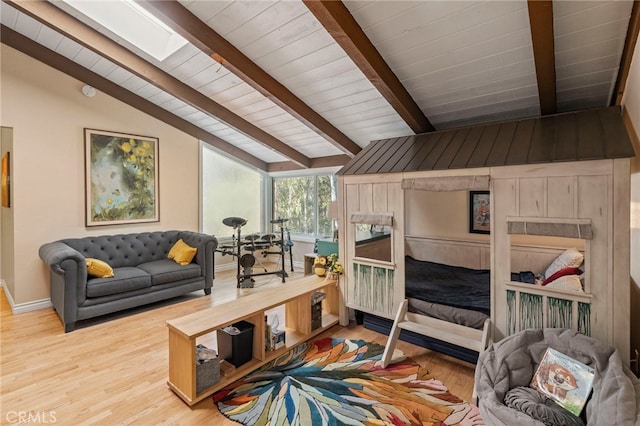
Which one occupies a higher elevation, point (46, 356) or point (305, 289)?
point (305, 289)

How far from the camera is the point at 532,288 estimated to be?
7.64ft

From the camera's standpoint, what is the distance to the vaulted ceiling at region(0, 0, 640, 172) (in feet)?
7.07

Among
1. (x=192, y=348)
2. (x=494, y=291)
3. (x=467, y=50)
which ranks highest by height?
(x=467, y=50)

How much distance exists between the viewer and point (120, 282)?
3.63 meters

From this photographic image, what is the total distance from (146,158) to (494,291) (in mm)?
4907

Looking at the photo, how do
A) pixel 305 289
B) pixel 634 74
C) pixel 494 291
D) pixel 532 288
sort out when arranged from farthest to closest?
pixel 305 289 < pixel 494 291 < pixel 532 288 < pixel 634 74

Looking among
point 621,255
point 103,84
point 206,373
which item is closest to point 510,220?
point 621,255

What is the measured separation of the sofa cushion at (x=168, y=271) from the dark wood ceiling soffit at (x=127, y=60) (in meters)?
2.11

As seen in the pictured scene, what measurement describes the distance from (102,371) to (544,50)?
416 cm

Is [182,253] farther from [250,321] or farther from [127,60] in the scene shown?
[127,60]

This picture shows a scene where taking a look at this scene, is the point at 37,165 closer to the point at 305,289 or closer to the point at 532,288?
the point at 305,289

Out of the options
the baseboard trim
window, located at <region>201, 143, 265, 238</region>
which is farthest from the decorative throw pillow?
the baseboard trim

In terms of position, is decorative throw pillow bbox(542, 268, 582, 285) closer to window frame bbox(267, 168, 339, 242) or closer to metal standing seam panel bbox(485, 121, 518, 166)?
metal standing seam panel bbox(485, 121, 518, 166)

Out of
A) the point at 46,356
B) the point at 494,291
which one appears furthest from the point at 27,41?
the point at 494,291
